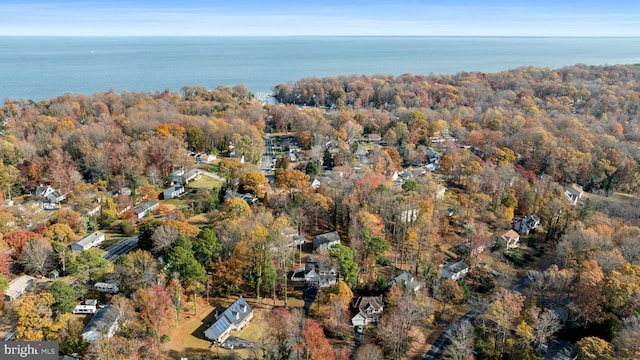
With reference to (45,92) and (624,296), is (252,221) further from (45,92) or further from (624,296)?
(45,92)

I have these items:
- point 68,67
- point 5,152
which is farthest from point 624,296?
point 68,67

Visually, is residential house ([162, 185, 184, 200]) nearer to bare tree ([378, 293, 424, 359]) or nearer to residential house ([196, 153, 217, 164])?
residential house ([196, 153, 217, 164])

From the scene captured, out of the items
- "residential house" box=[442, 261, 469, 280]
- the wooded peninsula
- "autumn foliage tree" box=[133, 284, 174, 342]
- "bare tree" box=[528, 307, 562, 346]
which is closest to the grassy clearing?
the wooded peninsula

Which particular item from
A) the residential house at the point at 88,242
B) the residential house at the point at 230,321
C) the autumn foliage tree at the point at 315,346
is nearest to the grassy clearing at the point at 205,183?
the residential house at the point at 88,242

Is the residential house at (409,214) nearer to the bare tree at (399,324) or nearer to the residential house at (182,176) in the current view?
the bare tree at (399,324)

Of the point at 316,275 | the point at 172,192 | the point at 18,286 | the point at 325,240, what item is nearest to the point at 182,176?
the point at 172,192

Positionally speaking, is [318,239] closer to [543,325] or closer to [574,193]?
[543,325]
